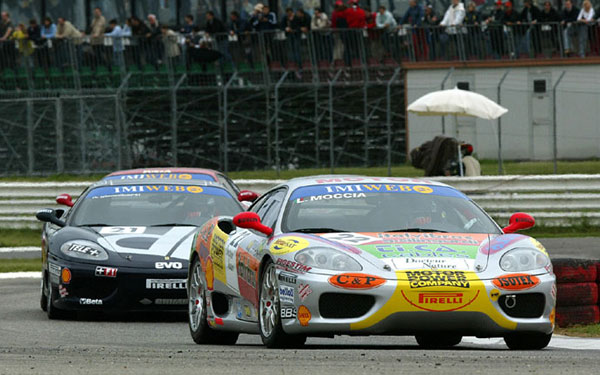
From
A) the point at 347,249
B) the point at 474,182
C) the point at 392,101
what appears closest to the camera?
the point at 347,249

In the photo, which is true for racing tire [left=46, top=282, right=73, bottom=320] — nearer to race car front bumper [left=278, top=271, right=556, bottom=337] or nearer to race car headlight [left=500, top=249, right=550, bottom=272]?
race car front bumper [left=278, top=271, right=556, bottom=337]

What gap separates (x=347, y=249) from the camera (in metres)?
7.90

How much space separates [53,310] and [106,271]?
2.47 ft

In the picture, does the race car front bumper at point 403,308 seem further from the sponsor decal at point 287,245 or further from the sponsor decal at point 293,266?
the sponsor decal at point 287,245

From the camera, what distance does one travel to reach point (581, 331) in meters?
10.7

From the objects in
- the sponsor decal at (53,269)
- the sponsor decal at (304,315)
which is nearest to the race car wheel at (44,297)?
the sponsor decal at (53,269)

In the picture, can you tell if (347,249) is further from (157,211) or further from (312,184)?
(157,211)

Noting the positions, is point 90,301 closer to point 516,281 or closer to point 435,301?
point 435,301

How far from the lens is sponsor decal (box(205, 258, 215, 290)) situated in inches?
366

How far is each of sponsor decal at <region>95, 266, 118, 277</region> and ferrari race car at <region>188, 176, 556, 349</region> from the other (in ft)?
7.49

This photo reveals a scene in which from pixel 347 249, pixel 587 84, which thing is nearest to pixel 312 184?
pixel 347 249

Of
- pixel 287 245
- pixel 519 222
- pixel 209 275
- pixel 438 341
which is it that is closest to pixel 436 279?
pixel 287 245

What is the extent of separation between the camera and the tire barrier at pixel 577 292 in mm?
10656

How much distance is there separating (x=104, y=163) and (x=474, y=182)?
28.0 feet
